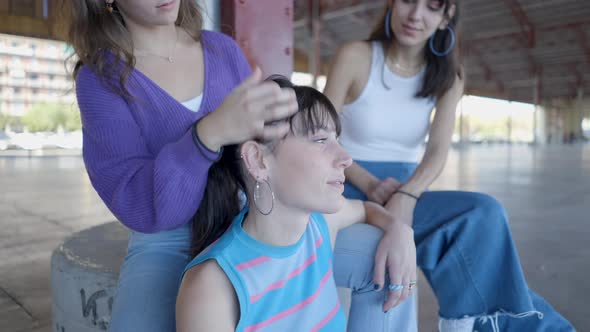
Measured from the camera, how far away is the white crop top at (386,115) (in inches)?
58.6

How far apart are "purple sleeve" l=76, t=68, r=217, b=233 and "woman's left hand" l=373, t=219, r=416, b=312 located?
430 mm

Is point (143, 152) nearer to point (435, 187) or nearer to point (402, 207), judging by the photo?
point (402, 207)

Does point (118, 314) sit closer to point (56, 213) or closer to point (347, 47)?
point (347, 47)

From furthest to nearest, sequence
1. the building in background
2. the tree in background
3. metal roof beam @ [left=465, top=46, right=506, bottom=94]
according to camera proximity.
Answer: the building in background < metal roof beam @ [left=465, top=46, right=506, bottom=94] < the tree in background

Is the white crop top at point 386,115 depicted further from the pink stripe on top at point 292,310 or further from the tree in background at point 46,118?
the tree in background at point 46,118

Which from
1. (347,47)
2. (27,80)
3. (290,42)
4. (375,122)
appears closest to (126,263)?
(375,122)

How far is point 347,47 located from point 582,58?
75.5ft

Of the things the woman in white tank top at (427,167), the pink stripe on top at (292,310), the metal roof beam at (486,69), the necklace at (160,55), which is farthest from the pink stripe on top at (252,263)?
the metal roof beam at (486,69)

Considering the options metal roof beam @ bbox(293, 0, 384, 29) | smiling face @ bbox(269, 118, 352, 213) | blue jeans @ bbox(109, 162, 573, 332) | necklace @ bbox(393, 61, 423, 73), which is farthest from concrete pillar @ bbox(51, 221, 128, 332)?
metal roof beam @ bbox(293, 0, 384, 29)

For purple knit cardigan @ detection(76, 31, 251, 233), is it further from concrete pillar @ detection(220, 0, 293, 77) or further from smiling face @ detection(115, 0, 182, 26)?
concrete pillar @ detection(220, 0, 293, 77)

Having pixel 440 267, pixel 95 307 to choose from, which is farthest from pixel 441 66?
pixel 95 307

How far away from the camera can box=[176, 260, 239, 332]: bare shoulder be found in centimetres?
73

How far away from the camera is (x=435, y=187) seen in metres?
5.66

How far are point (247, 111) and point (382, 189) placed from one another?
798 millimetres
